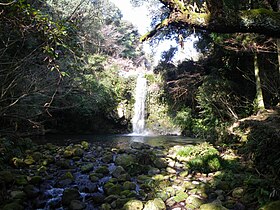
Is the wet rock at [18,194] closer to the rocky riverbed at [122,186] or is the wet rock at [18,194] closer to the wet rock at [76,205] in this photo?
the rocky riverbed at [122,186]

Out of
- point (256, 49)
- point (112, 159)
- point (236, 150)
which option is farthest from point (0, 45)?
point (256, 49)

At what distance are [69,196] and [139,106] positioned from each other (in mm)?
13099

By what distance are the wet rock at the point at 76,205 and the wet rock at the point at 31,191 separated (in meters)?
0.79

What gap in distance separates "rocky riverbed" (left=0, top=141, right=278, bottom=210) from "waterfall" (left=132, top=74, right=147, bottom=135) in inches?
390

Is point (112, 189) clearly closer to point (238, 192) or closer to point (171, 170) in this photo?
point (171, 170)

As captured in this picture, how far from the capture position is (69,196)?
3656mm

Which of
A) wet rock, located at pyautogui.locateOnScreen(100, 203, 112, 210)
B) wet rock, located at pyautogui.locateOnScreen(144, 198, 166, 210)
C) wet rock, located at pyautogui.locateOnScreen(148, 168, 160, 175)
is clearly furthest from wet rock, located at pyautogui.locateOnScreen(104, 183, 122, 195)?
wet rock, located at pyautogui.locateOnScreen(148, 168, 160, 175)

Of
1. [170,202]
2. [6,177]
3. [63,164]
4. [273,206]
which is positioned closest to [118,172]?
[63,164]

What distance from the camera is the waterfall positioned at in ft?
51.8

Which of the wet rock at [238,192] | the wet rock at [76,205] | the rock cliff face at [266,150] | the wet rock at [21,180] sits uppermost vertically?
the rock cliff face at [266,150]

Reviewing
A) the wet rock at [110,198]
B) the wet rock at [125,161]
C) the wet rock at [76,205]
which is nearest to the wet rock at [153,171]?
the wet rock at [125,161]

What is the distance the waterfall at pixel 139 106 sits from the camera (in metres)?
15.8

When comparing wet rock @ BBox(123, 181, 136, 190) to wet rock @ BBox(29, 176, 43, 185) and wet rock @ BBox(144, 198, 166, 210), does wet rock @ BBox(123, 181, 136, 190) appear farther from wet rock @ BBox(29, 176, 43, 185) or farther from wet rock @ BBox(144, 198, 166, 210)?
wet rock @ BBox(29, 176, 43, 185)

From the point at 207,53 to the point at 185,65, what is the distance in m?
1.76
